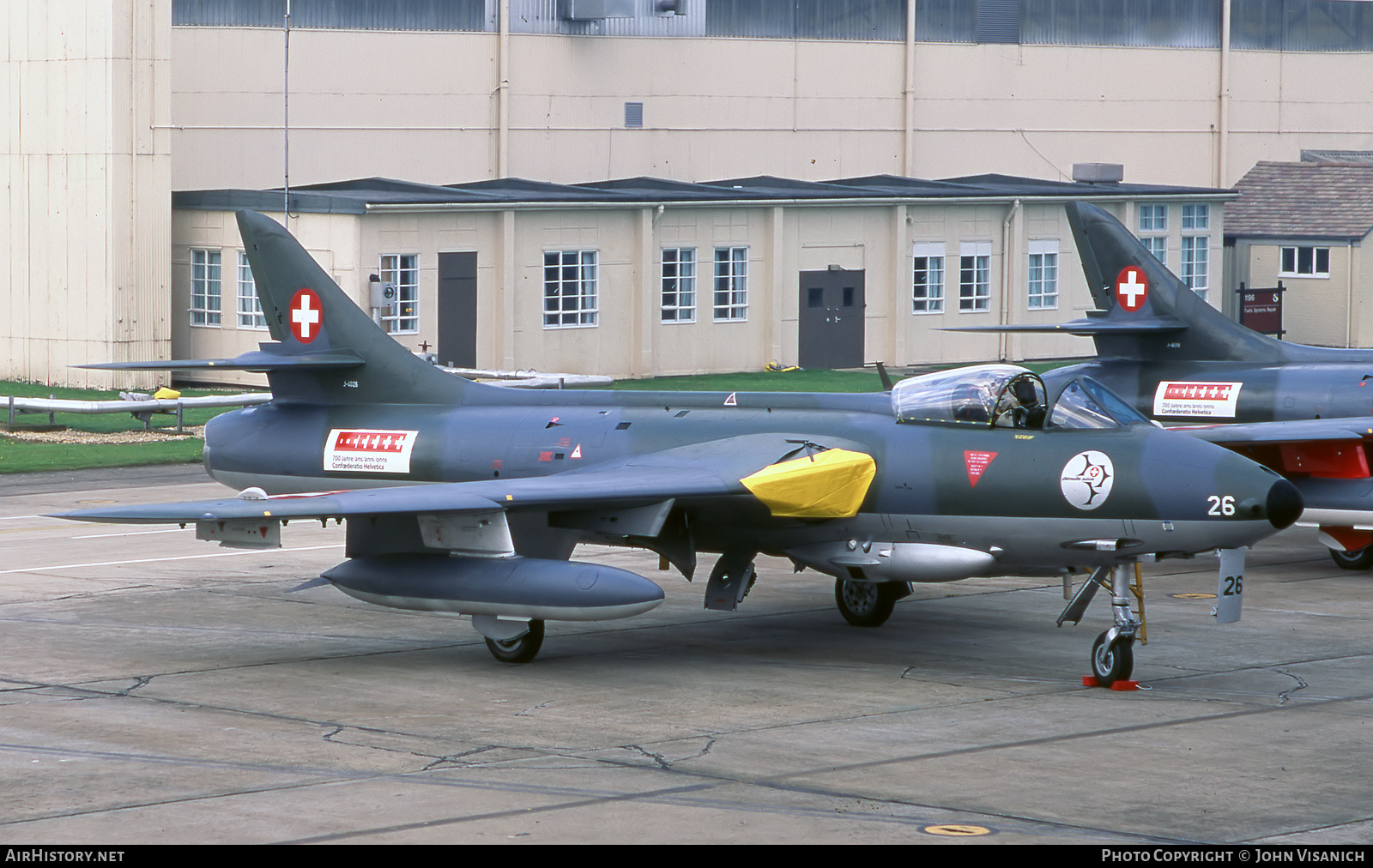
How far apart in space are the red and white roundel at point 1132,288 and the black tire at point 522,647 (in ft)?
36.0

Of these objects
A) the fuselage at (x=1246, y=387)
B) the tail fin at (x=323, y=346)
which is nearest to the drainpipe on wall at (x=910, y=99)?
the fuselage at (x=1246, y=387)

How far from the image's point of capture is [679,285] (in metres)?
40.7

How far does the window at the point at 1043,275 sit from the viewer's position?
45.7 m

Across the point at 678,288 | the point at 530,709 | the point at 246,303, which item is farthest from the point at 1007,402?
the point at 678,288

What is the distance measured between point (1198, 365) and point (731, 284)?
1938 centimetres

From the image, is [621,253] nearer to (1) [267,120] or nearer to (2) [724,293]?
(2) [724,293]

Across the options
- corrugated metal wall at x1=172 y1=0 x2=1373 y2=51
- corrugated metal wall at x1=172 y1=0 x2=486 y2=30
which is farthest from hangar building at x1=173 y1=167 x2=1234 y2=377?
corrugated metal wall at x1=172 y1=0 x2=1373 y2=51

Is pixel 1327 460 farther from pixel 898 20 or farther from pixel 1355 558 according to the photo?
pixel 898 20

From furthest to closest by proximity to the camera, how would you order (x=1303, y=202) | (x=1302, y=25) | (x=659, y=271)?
(x=1302, y=25)
(x=1303, y=202)
(x=659, y=271)

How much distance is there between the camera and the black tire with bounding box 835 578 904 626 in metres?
16.9

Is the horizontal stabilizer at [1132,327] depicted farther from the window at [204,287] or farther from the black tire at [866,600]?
the window at [204,287]

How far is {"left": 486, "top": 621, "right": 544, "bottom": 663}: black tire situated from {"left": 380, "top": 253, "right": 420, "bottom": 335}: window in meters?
21.6

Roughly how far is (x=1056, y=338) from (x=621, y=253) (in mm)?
12634

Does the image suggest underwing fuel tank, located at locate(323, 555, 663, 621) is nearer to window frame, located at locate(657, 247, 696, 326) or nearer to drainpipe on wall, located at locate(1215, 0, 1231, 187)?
window frame, located at locate(657, 247, 696, 326)
